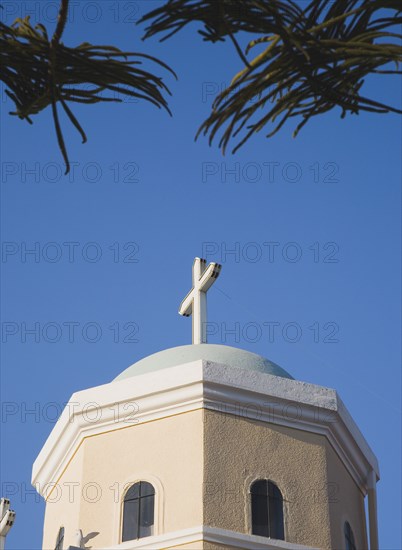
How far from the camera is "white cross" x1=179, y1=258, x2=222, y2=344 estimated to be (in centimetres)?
1420

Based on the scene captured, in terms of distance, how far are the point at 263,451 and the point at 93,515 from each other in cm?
180

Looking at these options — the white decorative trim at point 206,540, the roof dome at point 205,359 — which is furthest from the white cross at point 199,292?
the white decorative trim at point 206,540

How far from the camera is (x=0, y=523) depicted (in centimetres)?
1420

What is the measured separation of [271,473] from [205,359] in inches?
52.7

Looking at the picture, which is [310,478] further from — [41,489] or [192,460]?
[41,489]

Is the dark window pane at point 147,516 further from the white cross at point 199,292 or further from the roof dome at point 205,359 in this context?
the white cross at point 199,292

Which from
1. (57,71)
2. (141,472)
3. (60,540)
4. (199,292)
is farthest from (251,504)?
(57,71)

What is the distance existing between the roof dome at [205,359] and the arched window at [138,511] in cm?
127

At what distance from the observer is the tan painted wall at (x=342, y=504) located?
12.5m

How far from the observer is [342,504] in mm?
12758

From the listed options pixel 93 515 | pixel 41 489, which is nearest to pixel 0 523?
pixel 41 489

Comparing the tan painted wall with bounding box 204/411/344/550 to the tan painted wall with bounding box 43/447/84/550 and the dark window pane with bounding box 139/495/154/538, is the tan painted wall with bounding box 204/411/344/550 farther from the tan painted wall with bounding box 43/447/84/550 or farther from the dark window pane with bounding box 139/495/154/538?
the tan painted wall with bounding box 43/447/84/550

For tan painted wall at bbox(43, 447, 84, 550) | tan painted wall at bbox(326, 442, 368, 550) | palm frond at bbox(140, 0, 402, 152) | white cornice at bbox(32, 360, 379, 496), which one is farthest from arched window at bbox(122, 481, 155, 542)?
palm frond at bbox(140, 0, 402, 152)

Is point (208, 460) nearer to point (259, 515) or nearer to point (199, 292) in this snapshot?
point (259, 515)
